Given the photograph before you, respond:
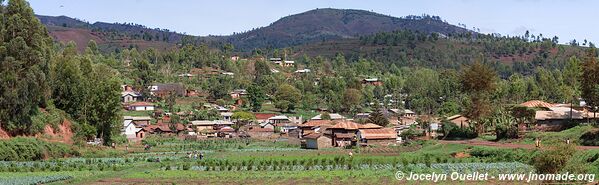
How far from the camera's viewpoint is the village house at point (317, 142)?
68.1 metres

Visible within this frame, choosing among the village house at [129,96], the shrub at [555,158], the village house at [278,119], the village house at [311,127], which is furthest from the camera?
the village house at [129,96]

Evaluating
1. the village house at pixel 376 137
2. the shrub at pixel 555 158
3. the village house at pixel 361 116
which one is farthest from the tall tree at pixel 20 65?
→ the village house at pixel 361 116

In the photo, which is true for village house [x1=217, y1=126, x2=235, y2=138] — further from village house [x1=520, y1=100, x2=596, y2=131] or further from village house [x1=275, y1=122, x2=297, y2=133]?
village house [x1=520, y1=100, x2=596, y2=131]

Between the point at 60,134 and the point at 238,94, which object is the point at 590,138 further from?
the point at 238,94

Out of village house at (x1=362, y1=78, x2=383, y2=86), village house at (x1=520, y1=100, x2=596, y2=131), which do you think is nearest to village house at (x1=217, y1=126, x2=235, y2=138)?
village house at (x1=520, y1=100, x2=596, y2=131)

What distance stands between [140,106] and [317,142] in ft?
156

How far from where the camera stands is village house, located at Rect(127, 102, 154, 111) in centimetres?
10699

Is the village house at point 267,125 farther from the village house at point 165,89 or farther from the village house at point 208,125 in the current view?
the village house at point 165,89

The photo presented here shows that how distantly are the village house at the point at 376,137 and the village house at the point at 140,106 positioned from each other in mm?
48513

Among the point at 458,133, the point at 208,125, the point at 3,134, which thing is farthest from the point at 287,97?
the point at 3,134

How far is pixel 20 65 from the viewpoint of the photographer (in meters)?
A: 50.7

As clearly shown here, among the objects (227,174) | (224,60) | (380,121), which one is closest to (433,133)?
(380,121)

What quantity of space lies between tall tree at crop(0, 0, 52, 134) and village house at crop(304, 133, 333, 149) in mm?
26092

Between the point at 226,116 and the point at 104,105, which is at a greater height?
the point at 104,105
